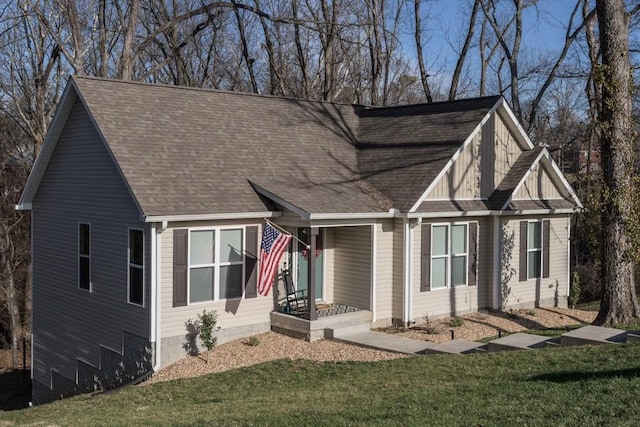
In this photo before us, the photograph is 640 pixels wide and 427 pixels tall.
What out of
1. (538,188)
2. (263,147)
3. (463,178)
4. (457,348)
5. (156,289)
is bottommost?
(457,348)

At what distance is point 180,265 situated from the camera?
14766 mm

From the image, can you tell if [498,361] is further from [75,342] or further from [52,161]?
[52,161]

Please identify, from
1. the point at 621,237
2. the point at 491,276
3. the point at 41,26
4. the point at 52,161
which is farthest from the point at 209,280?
the point at 41,26

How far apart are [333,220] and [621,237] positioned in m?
6.59

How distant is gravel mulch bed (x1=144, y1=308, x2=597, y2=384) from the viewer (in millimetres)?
14094

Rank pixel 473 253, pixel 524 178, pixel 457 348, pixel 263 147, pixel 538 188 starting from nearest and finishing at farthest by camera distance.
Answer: pixel 457 348, pixel 263 147, pixel 473 253, pixel 524 178, pixel 538 188

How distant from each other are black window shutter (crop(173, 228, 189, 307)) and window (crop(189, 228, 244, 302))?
173 millimetres

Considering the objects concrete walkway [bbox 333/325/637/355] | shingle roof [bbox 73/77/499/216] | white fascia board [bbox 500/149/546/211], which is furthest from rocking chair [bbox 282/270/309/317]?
white fascia board [bbox 500/149/546/211]

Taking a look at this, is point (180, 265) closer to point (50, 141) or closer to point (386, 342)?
point (386, 342)

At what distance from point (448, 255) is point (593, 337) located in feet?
16.2

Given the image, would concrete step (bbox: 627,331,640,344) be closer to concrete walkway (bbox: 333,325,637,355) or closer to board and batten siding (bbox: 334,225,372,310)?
concrete walkway (bbox: 333,325,637,355)

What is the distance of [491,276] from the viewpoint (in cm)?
1884

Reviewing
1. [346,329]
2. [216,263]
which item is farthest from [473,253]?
[216,263]

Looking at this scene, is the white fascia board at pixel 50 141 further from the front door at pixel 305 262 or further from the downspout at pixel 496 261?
the downspout at pixel 496 261
